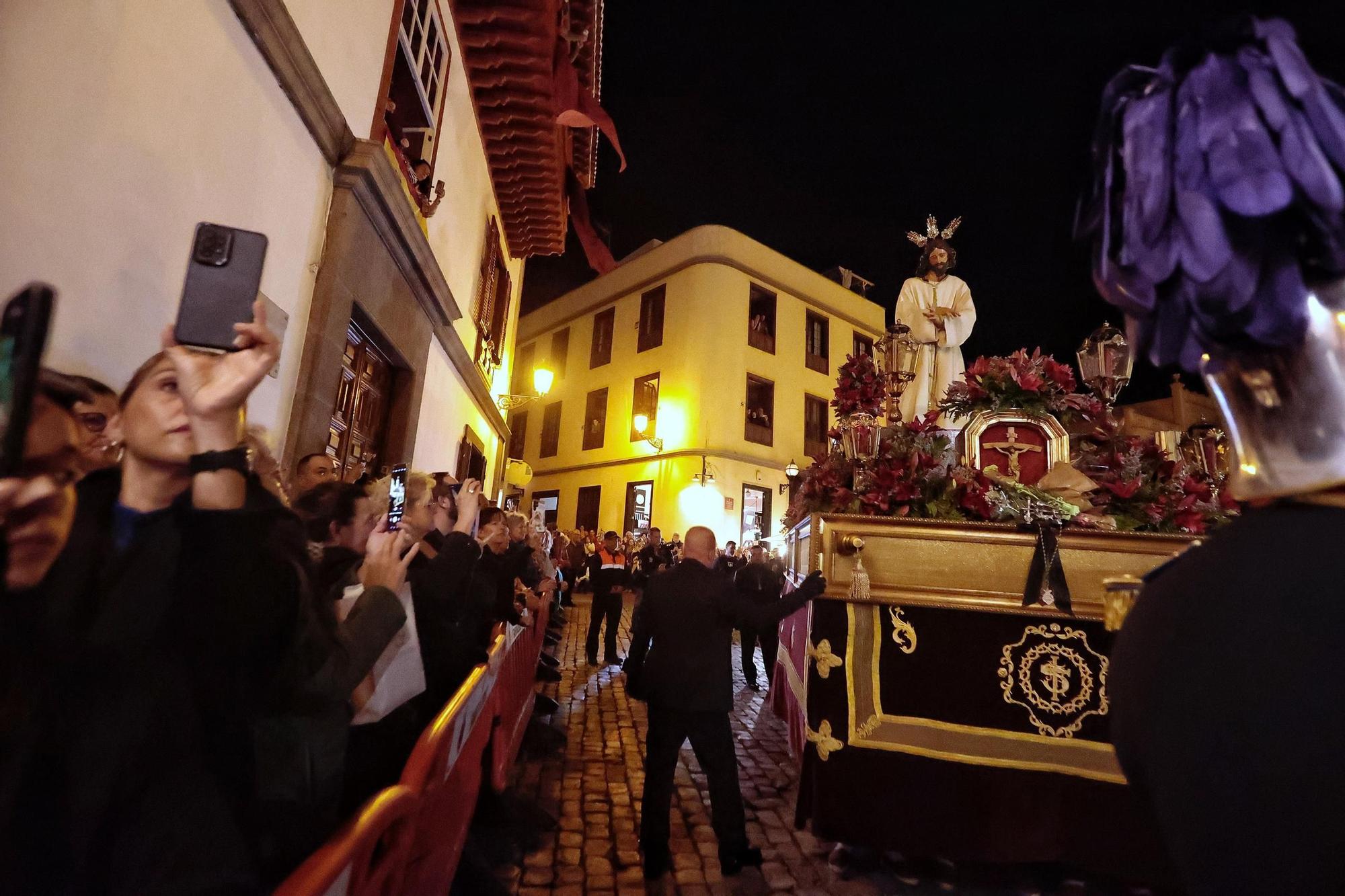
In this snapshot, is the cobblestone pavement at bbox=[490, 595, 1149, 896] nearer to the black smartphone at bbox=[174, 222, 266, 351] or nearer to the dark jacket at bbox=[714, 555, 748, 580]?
the black smartphone at bbox=[174, 222, 266, 351]

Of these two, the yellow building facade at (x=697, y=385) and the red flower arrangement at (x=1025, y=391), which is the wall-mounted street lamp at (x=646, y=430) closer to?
the yellow building facade at (x=697, y=385)

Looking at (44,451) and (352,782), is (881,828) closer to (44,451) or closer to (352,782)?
(352,782)

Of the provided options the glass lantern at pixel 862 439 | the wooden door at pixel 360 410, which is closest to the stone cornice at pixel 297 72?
the wooden door at pixel 360 410

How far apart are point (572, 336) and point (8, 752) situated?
91.4ft

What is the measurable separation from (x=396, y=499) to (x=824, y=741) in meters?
2.75

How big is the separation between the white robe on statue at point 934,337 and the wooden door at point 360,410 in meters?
5.05

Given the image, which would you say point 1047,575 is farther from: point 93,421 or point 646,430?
point 646,430

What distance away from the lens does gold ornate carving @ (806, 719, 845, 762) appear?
145 inches

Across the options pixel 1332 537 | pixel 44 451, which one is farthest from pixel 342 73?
pixel 1332 537

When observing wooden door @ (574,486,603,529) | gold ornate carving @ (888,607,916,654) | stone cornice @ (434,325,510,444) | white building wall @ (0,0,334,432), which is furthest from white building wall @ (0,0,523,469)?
wooden door @ (574,486,603,529)

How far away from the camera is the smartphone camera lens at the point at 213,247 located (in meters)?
1.48

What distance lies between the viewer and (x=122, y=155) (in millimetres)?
2939

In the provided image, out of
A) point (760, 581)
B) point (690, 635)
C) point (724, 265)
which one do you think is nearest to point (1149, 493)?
point (690, 635)

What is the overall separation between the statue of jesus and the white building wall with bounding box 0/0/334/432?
5031 mm
